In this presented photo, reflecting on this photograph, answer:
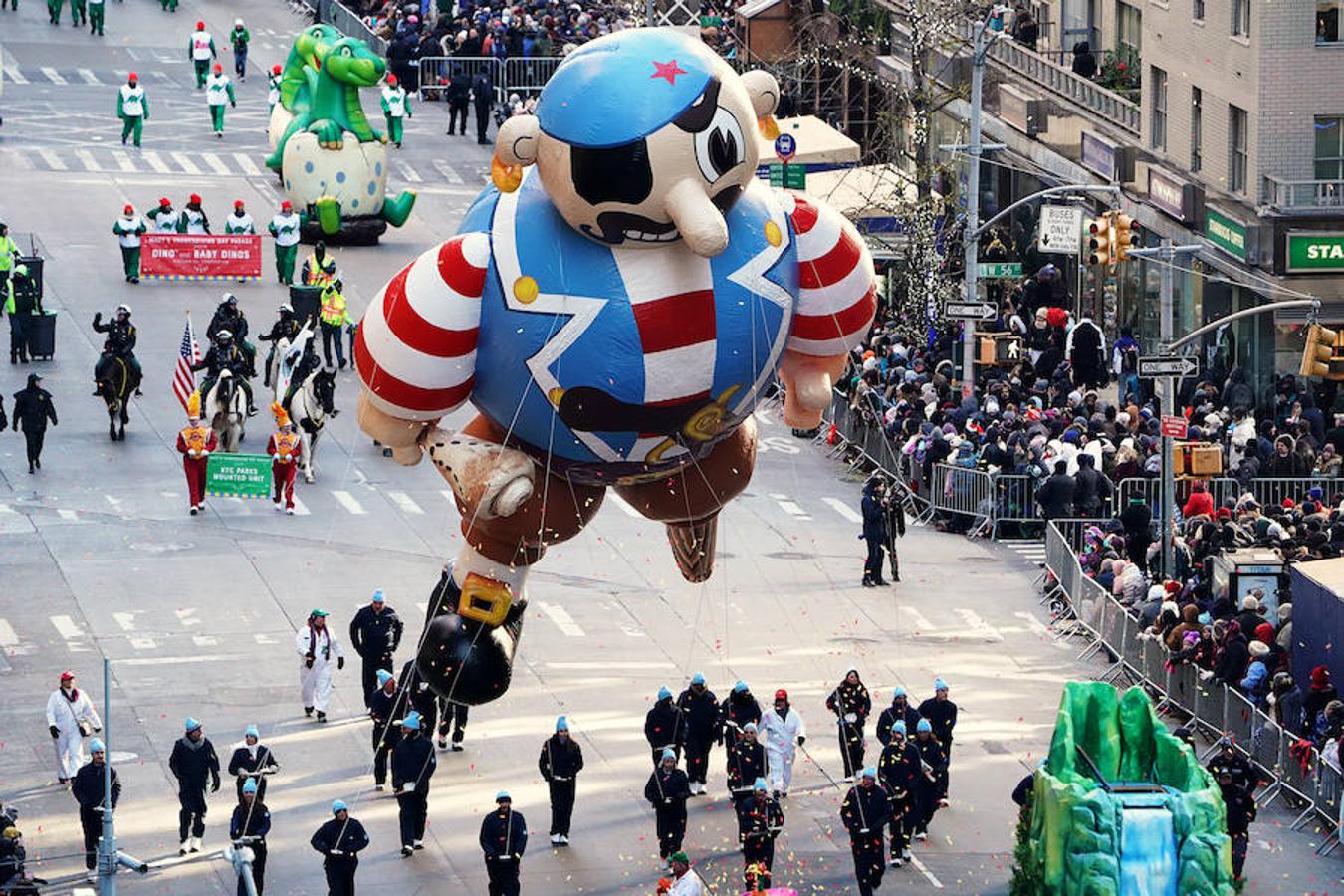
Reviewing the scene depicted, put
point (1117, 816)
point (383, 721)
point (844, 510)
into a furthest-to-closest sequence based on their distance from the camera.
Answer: point (844, 510), point (383, 721), point (1117, 816)

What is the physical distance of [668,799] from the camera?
97.5 ft

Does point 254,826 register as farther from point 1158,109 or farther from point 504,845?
point 1158,109

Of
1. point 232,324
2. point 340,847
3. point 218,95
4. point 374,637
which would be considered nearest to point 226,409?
point 232,324

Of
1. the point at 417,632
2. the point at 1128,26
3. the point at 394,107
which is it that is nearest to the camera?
the point at 417,632

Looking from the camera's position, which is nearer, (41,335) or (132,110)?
(41,335)

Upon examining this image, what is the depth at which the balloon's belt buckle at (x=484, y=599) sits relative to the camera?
21.1m

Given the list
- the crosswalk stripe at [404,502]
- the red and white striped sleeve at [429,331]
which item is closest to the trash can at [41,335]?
the crosswalk stripe at [404,502]

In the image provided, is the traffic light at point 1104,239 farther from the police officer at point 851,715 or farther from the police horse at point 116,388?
the police horse at point 116,388

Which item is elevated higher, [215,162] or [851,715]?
[215,162]

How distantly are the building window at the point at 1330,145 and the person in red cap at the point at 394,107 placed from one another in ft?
68.8

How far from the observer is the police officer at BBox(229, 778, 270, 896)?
28.9 metres

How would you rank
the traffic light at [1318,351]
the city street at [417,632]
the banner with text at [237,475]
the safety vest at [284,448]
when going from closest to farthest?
the city street at [417,632] → the traffic light at [1318,351] → the banner with text at [237,475] → the safety vest at [284,448]

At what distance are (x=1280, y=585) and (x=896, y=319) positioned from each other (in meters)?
17.0

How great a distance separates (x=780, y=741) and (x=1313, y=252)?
58.8ft
